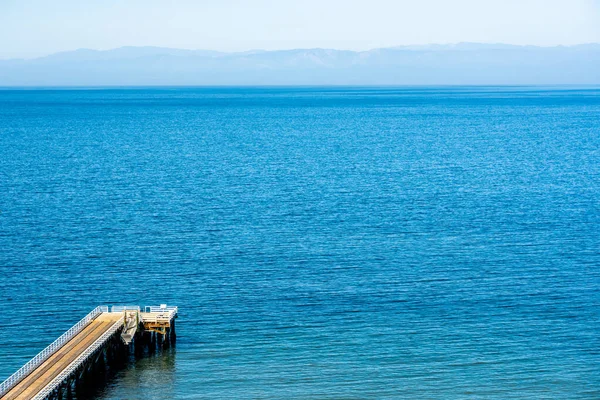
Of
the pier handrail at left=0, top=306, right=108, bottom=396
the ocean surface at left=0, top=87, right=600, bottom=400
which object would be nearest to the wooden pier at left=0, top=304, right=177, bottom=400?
the pier handrail at left=0, top=306, right=108, bottom=396

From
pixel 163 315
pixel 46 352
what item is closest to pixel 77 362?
pixel 46 352

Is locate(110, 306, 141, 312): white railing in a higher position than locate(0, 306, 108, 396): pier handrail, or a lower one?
higher

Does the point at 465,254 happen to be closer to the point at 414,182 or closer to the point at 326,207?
the point at 326,207

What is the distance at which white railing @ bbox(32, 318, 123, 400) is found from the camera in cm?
4266

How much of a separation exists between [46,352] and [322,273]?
24.0m

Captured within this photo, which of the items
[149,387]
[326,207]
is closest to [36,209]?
[326,207]

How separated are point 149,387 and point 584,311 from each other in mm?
28609

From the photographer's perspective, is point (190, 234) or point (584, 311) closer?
point (584, 311)

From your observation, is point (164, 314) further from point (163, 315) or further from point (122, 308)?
point (122, 308)

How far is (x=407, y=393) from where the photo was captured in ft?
150

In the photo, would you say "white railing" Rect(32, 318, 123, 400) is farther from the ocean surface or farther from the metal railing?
the ocean surface

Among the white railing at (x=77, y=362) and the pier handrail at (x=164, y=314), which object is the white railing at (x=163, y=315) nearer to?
the pier handrail at (x=164, y=314)

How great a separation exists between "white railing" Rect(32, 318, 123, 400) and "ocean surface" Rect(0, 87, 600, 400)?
2077mm

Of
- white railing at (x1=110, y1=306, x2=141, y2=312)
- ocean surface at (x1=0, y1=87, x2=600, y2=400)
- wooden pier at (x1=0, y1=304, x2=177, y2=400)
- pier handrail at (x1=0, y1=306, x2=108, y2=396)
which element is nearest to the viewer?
pier handrail at (x1=0, y1=306, x2=108, y2=396)
